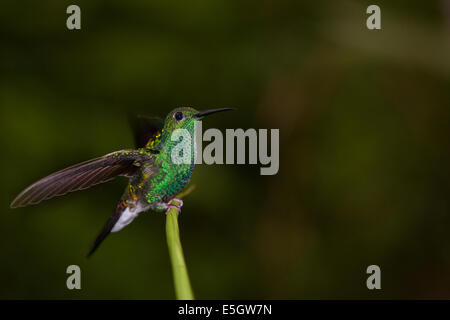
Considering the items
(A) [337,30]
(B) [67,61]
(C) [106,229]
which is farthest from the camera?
(A) [337,30]

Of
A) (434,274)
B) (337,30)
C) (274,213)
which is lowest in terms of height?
(434,274)

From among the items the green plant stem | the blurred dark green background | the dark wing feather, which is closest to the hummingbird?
the dark wing feather

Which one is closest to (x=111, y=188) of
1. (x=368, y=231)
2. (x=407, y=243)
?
(x=368, y=231)

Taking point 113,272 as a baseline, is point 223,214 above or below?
above

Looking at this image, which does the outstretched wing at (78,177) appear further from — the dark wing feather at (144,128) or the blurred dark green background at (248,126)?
the blurred dark green background at (248,126)

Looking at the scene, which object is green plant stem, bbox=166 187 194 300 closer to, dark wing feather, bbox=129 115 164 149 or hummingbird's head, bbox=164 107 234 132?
hummingbird's head, bbox=164 107 234 132

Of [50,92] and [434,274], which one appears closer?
[50,92]

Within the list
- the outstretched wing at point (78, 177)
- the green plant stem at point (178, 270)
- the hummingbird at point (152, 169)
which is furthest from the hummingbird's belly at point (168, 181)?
the green plant stem at point (178, 270)

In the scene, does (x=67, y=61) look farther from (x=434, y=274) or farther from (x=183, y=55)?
(x=434, y=274)
